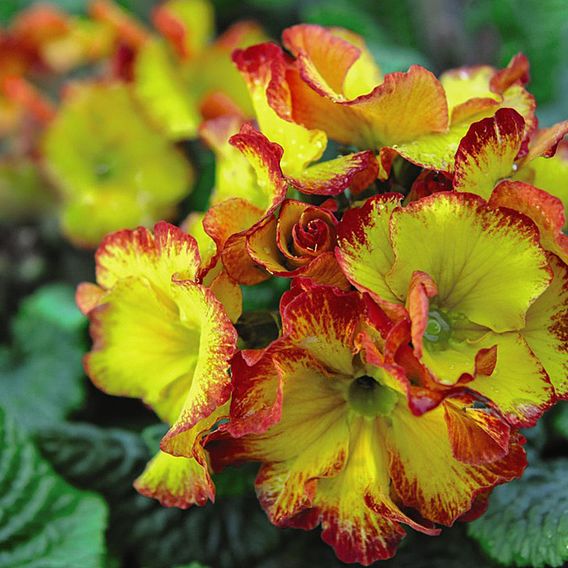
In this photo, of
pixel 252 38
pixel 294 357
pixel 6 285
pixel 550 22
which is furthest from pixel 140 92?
pixel 294 357

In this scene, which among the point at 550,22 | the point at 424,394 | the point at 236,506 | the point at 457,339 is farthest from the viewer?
the point at 550,22

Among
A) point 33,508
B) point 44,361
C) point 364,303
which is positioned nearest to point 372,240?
point 364,303

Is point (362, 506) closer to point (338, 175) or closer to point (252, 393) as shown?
point (252, 393)

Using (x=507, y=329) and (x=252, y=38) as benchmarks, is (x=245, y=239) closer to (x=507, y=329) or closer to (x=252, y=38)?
(x=507, y=329)

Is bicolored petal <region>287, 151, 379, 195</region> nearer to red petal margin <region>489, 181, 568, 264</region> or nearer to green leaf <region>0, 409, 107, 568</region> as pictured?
red petal margin <region>489, 181, 568, 264</region>

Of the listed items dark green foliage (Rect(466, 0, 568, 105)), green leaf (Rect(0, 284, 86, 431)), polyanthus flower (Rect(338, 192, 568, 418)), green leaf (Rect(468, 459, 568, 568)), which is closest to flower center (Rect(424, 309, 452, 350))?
polyanthus flower (Rect(338, 192, 568, 418))
